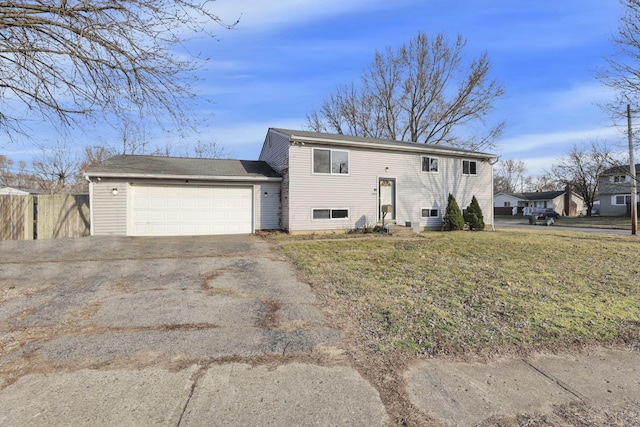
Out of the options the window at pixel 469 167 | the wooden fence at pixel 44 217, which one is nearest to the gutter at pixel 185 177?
the wooden fence at pixel 44 217

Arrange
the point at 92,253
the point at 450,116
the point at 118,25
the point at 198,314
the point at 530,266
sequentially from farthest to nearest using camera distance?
the point at 450,116 < the point at 92,253 < the point at 530,266 < the point at 118,25 < the point at 198,314

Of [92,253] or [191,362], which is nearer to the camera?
[191,362]

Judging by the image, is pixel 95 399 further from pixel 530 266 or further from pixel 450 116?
pixel 450 116

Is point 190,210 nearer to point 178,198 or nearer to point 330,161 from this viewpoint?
point 178,198

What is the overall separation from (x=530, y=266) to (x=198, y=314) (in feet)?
22.8

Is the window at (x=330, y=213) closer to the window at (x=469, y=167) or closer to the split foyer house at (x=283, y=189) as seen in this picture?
the split foyer house at (x=283, y=189)

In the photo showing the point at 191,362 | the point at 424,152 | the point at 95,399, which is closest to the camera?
the point at 95,399

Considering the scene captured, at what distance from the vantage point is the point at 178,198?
40.3ft

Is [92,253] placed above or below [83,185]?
below

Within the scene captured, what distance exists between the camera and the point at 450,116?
80.5ft

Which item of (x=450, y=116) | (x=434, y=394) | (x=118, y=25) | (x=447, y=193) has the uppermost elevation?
(x=450, y=116)

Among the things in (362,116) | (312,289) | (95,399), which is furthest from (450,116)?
(95,399)

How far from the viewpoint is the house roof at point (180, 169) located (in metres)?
11.5

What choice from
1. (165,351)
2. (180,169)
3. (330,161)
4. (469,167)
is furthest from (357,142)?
(165,351)
